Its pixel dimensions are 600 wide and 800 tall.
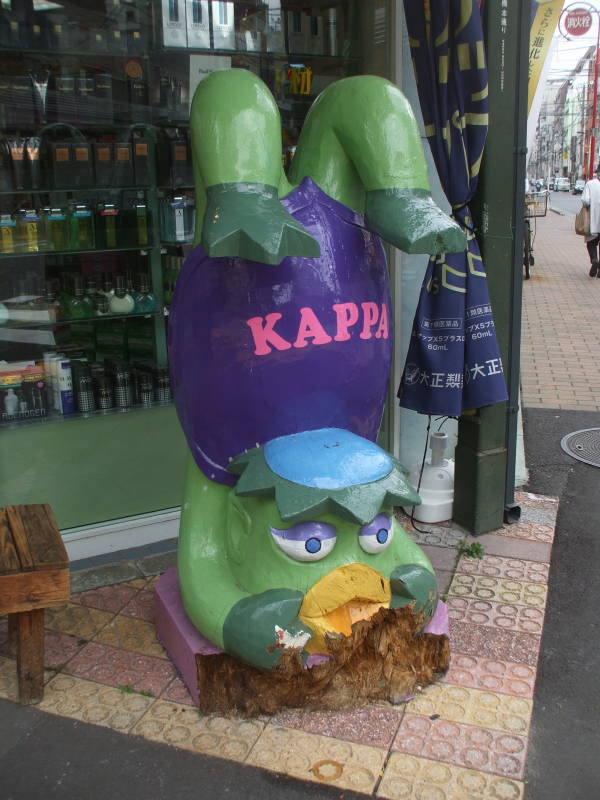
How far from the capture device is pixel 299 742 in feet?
9.25

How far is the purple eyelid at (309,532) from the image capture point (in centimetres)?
274

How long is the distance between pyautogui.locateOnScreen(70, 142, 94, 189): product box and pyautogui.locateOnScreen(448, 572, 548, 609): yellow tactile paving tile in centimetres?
280

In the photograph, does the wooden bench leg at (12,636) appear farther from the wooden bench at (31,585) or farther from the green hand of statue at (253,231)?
the green hand of statue at (253,231)

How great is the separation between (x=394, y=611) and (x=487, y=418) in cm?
169

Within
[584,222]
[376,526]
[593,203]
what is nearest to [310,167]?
[376,526]

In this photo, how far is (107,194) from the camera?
4402mm

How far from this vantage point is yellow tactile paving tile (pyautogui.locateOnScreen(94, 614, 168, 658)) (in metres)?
3.42

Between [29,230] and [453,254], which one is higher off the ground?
[29,230]

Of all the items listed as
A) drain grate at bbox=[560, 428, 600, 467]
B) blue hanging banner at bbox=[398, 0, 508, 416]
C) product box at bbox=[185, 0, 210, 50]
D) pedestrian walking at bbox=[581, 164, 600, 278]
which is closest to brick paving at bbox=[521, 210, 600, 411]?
drain grate at bbox=[560, 428, 600, 467]

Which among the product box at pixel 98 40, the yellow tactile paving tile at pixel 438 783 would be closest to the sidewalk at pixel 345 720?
the yellow tactile paving tile at pixel 438 783

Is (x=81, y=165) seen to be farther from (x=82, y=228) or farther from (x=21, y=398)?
(x=21, y=398)

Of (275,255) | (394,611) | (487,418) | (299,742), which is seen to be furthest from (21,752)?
(487,418)

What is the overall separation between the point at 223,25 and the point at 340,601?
3.25 m

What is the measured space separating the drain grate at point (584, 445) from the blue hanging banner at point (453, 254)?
6.09 ft
